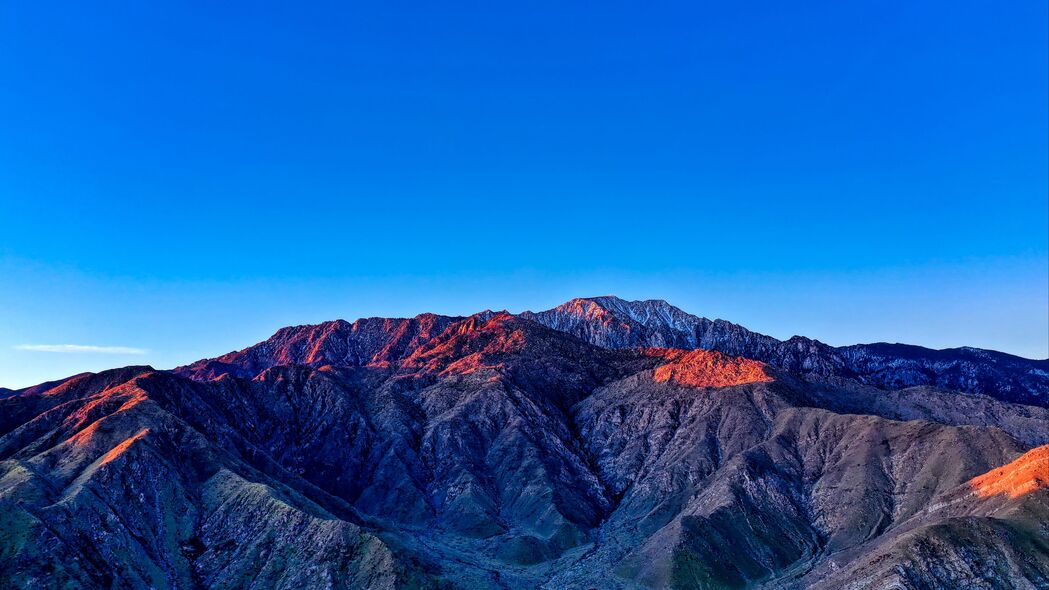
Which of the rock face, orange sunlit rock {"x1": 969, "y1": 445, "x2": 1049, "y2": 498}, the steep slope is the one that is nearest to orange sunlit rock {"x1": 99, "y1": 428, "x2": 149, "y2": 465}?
the steep slope

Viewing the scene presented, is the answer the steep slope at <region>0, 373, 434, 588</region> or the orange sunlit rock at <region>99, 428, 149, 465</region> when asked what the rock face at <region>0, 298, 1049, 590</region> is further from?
the orange sunlit rock at <region>99, 428, 149, 465</region>

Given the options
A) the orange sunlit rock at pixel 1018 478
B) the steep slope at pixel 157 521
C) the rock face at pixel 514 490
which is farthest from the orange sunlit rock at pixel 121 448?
the orange sunlit rock at pixel 1018 478

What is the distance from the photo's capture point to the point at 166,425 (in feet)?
405

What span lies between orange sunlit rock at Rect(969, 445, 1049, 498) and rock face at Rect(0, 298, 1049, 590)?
404 mm

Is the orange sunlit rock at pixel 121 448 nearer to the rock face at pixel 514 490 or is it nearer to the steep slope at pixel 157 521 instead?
the steep slope at pixel 157 521

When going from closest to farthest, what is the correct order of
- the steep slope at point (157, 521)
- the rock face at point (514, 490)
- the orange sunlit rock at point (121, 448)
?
the steep slope at point (157, 521) < the rock face at point (514, 490) < the orange sunlit rock at point (121, 448)

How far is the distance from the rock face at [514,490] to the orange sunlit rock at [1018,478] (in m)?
0.40

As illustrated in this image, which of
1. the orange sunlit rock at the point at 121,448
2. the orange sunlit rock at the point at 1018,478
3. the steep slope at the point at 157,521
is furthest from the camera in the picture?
the orange sunlit rock at the point at 121,448

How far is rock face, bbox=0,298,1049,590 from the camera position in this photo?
304ft

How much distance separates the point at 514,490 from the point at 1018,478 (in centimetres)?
9800

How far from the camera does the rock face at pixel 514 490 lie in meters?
92.7

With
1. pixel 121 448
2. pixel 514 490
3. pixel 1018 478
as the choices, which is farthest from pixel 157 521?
pixel 1018 478

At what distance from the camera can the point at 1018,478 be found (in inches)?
4072

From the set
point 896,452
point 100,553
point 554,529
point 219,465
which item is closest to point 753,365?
point 896,452
